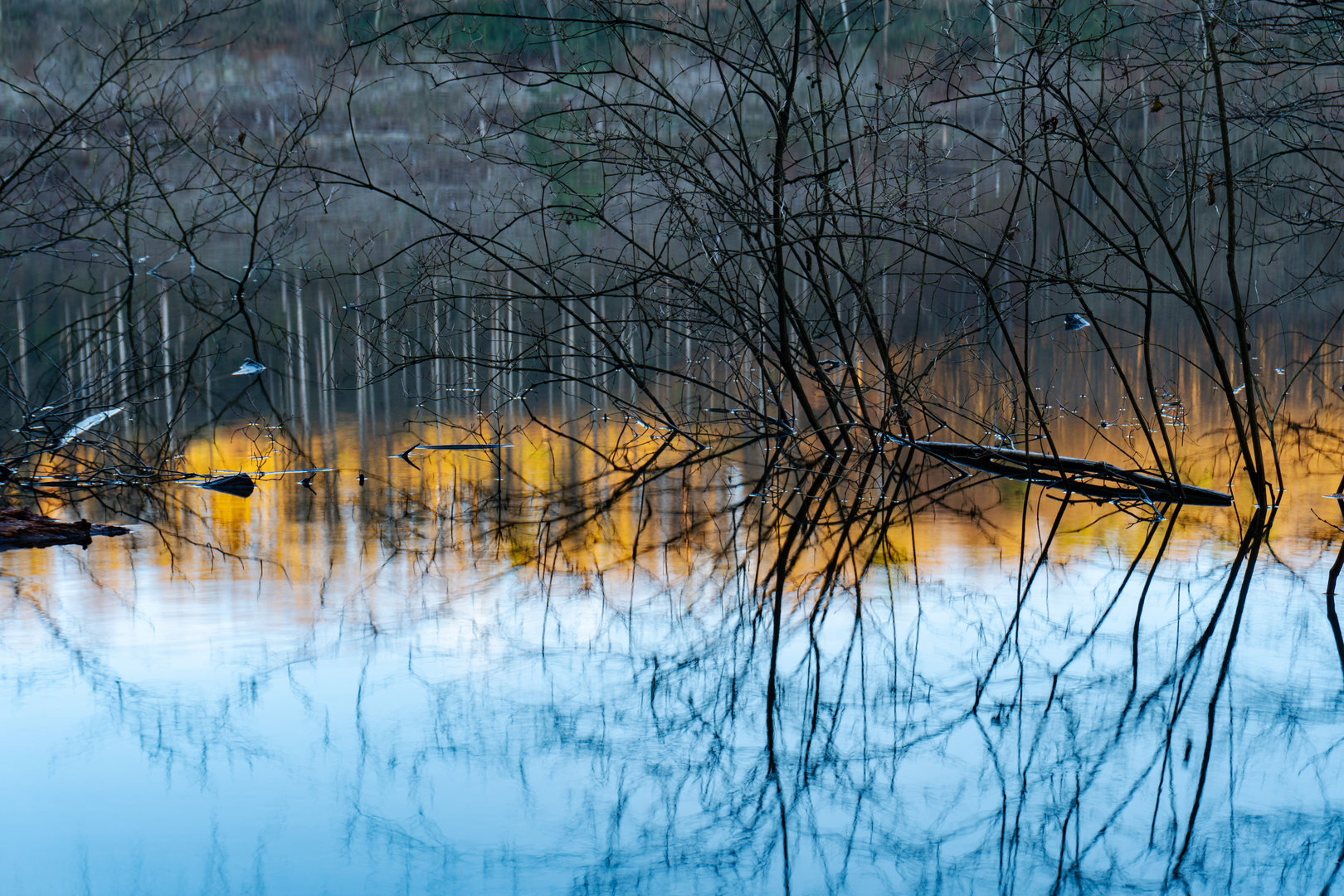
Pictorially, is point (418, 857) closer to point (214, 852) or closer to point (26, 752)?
point (214, 852)

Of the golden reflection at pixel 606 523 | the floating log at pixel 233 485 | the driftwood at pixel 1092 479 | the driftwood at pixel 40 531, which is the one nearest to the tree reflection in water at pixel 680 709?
the golden reflection at pixel 606 523

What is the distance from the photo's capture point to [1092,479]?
5.83m

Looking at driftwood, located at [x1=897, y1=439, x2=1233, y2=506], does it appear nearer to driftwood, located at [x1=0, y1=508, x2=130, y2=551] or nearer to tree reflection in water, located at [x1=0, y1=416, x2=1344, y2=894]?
tree reflection in water, located at [x1=0, y1=416, x2=1344, y2=894]

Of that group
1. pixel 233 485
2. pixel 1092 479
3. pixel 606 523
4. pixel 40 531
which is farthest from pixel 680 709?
pixel 233 485

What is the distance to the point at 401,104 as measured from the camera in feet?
94.2

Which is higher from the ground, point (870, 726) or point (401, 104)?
point (401, 104)

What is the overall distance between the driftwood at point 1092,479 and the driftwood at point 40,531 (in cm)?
355

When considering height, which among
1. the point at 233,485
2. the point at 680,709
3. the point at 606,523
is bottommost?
the point at 680,709

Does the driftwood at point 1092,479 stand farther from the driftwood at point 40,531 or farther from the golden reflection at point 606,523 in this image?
the driftwood at point 40,531

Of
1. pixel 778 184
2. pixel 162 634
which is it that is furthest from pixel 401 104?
pixel 162 634

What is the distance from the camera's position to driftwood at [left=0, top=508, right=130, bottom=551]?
4.66 meters

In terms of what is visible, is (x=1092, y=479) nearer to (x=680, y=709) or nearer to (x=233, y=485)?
(x=680, y=709)

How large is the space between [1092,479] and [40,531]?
4.09m

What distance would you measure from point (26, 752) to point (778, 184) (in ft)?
12.5
